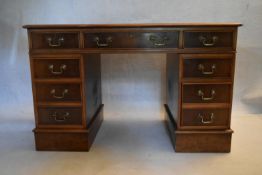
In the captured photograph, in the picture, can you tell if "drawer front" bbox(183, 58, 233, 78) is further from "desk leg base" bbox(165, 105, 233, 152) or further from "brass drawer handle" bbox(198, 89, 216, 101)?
"desk leg base" bbox(165, 105, 233, 152)

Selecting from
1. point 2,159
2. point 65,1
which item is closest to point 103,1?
point 65,1

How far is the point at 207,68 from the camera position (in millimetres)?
1520

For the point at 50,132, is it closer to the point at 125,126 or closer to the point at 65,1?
the point at 125,126

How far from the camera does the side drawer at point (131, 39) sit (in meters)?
1.50

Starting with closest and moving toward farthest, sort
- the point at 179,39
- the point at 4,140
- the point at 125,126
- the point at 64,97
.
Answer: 1. the point at 179,39
2. the point at 64,97
3. the point at 4,140
4. the point at 125,126

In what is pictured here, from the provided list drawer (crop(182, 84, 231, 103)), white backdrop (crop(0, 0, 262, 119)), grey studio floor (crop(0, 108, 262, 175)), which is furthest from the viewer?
white backdrop (crop(0, 0, 262, 119))

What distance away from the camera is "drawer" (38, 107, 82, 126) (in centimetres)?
162

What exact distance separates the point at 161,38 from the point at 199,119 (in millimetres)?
565

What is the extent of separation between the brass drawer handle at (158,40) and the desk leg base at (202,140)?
56 centimetres

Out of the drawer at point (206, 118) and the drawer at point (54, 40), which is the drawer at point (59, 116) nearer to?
the drawer at point (54, 40)

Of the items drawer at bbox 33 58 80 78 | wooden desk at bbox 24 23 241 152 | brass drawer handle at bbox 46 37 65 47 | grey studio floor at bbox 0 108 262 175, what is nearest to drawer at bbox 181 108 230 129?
wooden desk at bbox 24 23 241 152

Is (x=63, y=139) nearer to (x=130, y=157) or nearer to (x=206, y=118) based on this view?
(x=130, y=157)

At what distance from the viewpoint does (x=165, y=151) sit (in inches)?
65.0

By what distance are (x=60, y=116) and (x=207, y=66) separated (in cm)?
98
